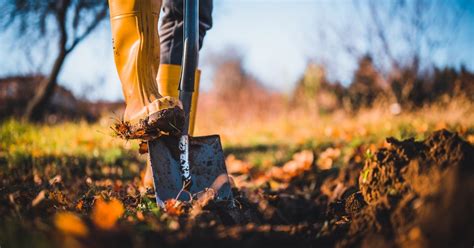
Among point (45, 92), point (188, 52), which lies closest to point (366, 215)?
point (188, 52)

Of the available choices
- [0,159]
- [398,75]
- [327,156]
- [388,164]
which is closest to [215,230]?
[388,164]

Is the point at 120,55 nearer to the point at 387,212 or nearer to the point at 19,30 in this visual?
the point at 387,212

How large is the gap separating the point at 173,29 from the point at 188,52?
1.30 feet

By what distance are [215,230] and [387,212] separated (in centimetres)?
56

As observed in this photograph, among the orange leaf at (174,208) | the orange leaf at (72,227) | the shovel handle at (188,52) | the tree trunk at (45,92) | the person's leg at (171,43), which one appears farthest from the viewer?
the tree trunk at (45,92)


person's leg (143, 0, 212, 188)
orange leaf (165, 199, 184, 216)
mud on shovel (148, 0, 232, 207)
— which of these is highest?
person's leg (143, 0, 212, 188)

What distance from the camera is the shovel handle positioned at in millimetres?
1996

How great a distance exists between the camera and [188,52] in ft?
6.56

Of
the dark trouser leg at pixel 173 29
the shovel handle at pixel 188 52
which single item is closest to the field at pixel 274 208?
the shovel handle at pixel 188 52

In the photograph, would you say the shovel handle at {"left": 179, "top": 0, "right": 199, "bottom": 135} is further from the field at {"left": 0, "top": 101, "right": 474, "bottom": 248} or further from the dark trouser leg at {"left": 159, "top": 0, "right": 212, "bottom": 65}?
the field at {"left": 0, "top": 101, "right": 474, "bottom": 248}

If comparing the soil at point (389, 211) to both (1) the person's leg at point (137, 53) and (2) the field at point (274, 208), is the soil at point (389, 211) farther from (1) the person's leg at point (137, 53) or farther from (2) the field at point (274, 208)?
(1) the person's leg at point (137, 53)

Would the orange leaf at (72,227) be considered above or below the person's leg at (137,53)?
below

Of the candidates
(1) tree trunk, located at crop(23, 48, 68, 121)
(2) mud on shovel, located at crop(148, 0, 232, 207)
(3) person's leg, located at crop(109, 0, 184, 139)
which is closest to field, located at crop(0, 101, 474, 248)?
(2) mud on shovel, located at crop(148, 0, 232, 207)

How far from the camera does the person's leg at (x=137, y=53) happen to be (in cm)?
192
